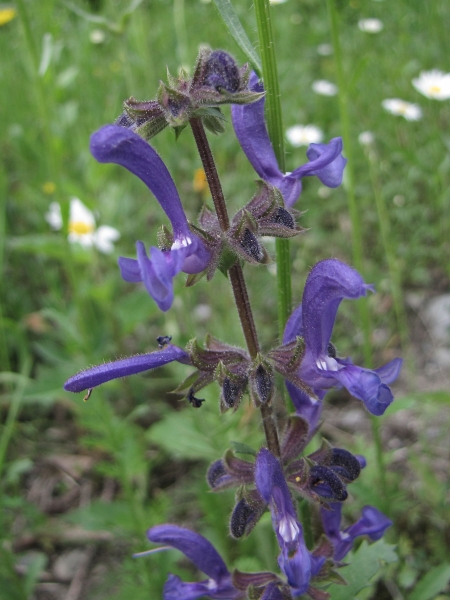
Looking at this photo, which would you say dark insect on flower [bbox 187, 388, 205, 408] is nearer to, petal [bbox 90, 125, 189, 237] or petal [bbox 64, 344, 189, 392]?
petal [bbox 64, 344, 189, 392]

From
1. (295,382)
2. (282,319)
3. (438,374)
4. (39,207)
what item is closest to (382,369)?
(295,382)

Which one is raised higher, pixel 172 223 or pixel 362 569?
pixel 172 223

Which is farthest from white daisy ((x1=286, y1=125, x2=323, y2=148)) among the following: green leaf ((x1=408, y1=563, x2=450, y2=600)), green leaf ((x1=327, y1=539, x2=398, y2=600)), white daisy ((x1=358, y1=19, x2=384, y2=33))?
green leaf ((x1=327, y1=539, x2=398, y2=600))

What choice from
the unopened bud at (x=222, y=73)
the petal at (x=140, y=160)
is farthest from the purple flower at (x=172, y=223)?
the unopened bud at (x=222, y=73)

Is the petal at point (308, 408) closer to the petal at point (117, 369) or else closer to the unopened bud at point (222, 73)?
the petal at point (117, 369)

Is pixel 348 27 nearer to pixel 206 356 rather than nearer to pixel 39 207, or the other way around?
pixel 39 207

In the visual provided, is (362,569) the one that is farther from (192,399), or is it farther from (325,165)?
(325,165)

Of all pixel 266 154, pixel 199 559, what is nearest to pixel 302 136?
pixel 266 154
